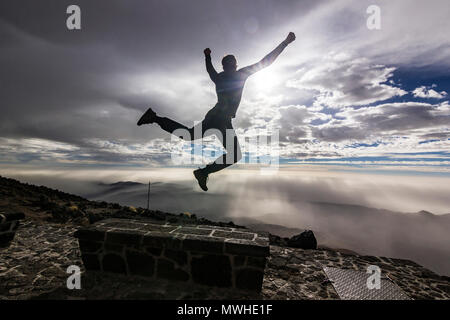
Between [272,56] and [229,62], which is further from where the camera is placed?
[229,62]

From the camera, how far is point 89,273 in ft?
15.7

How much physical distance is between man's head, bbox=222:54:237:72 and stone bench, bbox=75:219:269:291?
10.9 ft

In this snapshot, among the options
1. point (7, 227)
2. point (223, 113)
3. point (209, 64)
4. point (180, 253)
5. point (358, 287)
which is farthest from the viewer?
point (7, 227)

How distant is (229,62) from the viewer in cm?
389

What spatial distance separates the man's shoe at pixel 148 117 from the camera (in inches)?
159

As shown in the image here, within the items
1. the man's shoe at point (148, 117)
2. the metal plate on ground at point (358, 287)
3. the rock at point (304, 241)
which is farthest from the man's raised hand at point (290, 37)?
the rock at point (304, 241)

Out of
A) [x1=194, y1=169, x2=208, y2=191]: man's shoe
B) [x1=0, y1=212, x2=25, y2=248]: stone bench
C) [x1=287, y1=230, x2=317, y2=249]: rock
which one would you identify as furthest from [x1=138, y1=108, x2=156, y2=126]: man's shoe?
[x1=287, y1=230, x2=317, y2=249]: rock

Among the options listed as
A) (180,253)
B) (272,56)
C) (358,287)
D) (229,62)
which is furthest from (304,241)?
(229,62)

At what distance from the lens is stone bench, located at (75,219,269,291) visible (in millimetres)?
Result: 4152

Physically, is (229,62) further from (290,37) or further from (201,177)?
(201,177)

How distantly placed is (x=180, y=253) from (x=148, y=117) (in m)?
2.84
